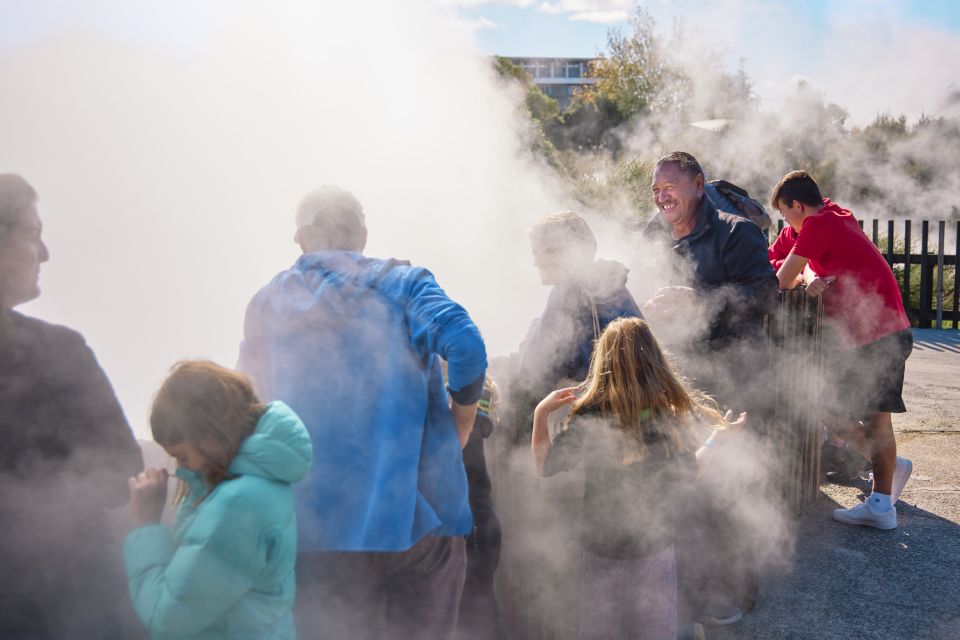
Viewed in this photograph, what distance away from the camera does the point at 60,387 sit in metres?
1.54

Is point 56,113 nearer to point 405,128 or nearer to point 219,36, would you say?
point 219,36

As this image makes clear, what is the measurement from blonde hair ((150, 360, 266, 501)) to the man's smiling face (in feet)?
6.39

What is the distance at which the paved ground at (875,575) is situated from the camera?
2.79 meters

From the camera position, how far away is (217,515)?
1455 millimetres

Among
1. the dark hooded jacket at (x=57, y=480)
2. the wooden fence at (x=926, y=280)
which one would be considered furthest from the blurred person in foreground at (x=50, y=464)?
the wooden fence at (x=926, y=280)

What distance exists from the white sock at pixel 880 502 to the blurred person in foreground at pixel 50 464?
3266 millimetres

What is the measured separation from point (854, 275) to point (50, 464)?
331cm

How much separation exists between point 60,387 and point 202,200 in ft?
5.51

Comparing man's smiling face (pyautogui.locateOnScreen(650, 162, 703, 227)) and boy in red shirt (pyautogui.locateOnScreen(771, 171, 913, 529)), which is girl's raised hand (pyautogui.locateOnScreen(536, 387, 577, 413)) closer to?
man's smiling face (pyautogui.locateOnScreen(650, 162, 703, 227))

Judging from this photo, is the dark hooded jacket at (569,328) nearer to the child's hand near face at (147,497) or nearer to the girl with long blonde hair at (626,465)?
the girl with long blonde hair at (626,465)

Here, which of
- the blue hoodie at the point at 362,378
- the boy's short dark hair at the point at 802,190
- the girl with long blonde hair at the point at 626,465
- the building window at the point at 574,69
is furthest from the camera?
the building window at the point at 574,69

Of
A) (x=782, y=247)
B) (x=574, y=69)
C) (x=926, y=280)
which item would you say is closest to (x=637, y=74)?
(x=926, y=280)

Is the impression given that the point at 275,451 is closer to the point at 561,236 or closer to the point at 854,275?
the point at 561,236

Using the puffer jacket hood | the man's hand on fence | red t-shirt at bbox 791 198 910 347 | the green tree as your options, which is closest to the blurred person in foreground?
the puffer jacket hood
